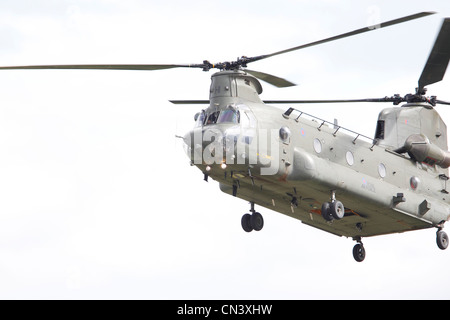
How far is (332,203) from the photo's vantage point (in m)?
35.4

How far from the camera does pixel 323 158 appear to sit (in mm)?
36094

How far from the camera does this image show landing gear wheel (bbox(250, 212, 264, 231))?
3706 centimetres

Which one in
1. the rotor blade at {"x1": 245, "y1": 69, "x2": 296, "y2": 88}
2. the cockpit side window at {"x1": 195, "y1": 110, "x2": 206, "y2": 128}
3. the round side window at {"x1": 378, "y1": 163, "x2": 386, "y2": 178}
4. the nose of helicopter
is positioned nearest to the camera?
the nose of helicopter

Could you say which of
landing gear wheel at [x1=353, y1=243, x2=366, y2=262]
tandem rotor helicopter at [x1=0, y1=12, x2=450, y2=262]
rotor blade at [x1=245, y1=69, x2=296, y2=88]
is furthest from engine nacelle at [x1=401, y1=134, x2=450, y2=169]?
rotor blade at [x1=245, y1=69, x2=296, y2=88]

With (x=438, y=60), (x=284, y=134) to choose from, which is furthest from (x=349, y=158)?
(x=438, y=60)

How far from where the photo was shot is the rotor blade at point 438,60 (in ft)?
132

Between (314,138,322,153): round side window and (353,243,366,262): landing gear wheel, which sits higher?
(314,138,322,153): round side window

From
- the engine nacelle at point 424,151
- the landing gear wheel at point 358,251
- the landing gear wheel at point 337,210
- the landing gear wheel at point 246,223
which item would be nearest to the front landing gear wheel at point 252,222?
the landing gear wheel at point 246,223

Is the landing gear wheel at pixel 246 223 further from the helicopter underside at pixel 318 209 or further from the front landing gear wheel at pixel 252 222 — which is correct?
the helicopter underside at pixel 318 209

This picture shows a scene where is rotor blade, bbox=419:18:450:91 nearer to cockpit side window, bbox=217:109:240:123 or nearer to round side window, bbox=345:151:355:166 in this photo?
round side window, bbox=345:151:355:166

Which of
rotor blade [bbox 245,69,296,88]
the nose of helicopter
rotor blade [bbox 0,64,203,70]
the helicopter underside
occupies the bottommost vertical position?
the helicopter underside

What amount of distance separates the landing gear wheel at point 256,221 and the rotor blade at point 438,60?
10691 mm

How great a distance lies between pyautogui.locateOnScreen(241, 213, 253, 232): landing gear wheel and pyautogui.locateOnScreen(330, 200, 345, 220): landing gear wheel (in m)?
3.54

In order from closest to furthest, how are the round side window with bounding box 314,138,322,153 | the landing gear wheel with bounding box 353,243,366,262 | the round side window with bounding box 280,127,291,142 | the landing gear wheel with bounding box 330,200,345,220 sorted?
the round side window with bounding box 280,127,291,142, the landing gear wheel with bounding box 330,200,345,220, the round side window with bounding box 314,138,322,153, the landing gear wheel with bounding box 353,243,366,262
